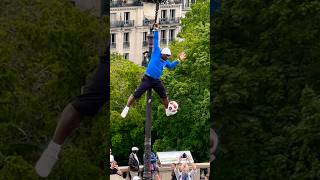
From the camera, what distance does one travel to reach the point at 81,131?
400 inches

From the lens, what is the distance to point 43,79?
10.5m

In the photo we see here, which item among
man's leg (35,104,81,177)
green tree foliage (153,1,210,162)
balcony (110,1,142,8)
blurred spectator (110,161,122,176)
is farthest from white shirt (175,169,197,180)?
balcony (110,1,142,8)

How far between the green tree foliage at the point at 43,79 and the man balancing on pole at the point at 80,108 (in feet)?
0.89

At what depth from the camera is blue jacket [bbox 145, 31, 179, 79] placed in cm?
908

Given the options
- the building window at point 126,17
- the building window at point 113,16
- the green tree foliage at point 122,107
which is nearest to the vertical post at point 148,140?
the building window at point 126,17

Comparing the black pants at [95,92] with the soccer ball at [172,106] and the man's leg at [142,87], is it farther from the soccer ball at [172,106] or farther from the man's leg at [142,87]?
the soccer ball at [172,106]

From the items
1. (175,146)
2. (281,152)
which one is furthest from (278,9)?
(175,146)

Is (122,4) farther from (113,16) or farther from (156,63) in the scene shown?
(156,63)

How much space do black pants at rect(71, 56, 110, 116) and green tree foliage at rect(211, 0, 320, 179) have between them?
5.50 feet

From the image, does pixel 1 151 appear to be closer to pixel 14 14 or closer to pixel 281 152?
pixel 14 14

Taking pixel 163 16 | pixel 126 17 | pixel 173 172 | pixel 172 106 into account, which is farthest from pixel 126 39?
pixel 173 172

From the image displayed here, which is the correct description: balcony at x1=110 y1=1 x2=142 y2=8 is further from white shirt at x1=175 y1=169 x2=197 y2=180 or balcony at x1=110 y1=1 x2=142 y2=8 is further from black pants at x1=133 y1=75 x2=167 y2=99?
white shirt at x1=175 y1=169 x2=197 y2=180

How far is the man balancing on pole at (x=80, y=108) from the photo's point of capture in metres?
9.41

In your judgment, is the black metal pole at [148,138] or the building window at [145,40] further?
the building window at [145,40]
